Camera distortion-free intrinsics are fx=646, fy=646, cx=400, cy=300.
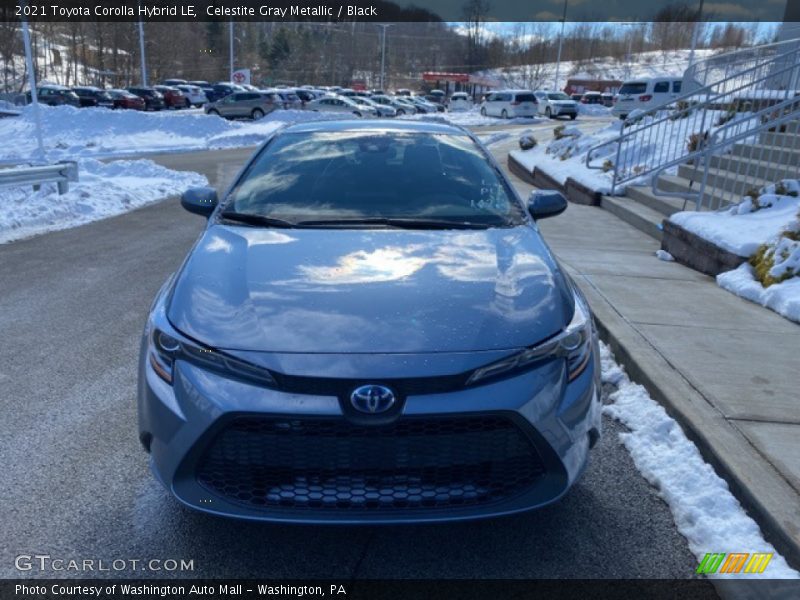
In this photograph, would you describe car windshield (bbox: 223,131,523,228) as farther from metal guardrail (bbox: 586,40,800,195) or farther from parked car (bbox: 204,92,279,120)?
parked car (bbox: 204,92,279,120)

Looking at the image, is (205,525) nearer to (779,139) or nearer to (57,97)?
(779,139)

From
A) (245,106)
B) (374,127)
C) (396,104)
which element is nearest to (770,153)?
(374,127)

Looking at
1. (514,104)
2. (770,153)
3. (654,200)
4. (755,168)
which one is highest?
(770,153)

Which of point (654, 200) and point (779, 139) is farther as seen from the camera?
point (654, 200)

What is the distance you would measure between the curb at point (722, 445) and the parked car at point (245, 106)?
3478 cm

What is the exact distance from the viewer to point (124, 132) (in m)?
27.7

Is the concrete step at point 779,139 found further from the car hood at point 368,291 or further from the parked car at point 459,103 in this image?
the parked car at point 459,103

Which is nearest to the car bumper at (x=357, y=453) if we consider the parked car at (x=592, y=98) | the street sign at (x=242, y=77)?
the street sign at (x=242, y=77)

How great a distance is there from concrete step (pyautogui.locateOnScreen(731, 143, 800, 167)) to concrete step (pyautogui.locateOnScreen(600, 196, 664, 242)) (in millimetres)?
1362

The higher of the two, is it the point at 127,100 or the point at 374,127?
the point at 374,127

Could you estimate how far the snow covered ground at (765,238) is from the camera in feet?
17.1

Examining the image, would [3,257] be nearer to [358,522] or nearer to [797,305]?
[358,522]

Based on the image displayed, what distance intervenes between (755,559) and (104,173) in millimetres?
14197

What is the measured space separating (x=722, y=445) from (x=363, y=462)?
1.78 m
